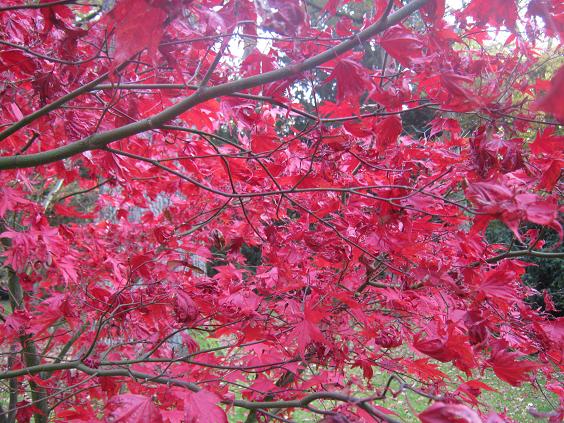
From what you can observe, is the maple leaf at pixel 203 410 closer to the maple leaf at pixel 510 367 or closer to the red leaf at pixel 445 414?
the red leaf at pixel 445 414

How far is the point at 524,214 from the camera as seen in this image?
0.88 meters

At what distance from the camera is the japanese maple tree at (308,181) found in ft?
3.59

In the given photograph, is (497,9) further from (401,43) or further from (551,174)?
(551,174)

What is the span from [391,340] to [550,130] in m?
1.00

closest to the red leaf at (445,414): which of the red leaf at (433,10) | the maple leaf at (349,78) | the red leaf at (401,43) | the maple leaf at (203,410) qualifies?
the maple leaf at (203,410)

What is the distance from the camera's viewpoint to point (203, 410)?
45.2 inches

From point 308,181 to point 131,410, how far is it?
102 centimetres

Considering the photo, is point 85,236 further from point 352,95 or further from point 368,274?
point 352,95

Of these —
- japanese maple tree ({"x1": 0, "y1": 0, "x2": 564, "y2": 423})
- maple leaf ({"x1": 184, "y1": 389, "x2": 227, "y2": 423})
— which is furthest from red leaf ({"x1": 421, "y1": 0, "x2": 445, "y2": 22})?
maple leaf ({"x1": 184, "y1": 389, "x2": 227, "y2": 423})

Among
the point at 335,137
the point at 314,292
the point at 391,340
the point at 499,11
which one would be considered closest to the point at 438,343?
the point at 391,340

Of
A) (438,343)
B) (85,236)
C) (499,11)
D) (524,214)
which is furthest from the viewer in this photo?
(85,236)

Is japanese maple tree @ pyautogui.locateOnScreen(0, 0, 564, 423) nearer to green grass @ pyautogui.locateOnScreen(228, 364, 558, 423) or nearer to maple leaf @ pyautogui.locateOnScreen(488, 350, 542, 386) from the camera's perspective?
maple leaf @ pyautogui.locateOnScreen(488, 350, 542, 386)

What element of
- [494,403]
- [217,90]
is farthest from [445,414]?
[494,403]

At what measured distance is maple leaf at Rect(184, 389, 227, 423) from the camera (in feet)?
3.72
